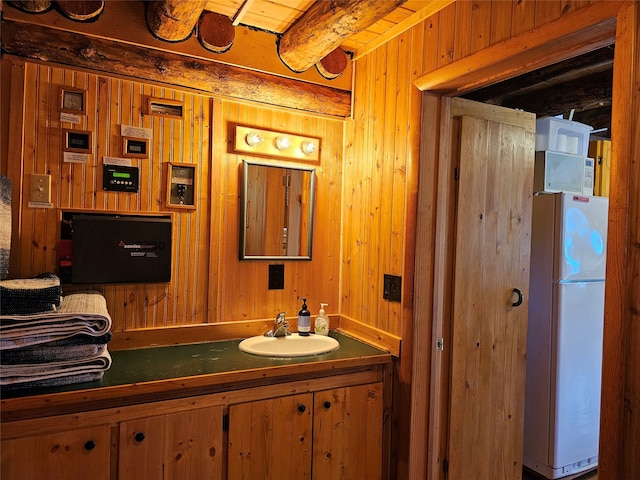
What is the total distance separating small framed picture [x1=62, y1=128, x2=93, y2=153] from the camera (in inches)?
76.8

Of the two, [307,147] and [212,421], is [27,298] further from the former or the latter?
[307,147]

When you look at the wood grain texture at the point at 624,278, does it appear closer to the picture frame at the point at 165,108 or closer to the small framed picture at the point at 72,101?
the picture frame at the point at 165,108

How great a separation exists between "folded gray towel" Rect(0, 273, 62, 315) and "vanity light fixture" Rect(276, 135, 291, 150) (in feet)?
4.10

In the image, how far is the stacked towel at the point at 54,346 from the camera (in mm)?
1490

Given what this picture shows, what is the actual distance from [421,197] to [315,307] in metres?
0.92

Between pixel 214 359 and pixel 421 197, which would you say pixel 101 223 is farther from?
pixel 421 197

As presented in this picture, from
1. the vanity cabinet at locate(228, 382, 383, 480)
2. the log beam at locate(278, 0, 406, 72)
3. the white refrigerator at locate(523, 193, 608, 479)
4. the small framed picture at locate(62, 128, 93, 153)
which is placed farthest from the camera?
the white refrigerator at locate(523, 193, 608, 479)

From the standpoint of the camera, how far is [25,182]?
6.18ft

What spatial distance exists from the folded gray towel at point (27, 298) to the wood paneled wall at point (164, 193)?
1.37ft

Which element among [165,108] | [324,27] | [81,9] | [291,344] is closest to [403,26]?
[324,27]

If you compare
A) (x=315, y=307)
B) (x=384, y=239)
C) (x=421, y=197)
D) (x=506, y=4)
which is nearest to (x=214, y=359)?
(x=315, y=307)

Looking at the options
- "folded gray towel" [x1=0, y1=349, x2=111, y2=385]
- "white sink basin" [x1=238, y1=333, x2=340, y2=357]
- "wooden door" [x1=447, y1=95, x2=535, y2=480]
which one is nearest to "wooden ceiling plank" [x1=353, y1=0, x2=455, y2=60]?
"wooden door" [x1=447, y1=95, x2=535, y2=480]

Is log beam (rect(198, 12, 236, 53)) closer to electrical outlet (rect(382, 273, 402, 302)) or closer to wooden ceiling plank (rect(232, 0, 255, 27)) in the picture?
Result: wooden ceiling plank (rect(232, 0, 255, 27))

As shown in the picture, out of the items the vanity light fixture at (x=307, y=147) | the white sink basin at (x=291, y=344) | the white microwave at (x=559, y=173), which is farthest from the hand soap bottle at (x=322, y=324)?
the white microwave at (x=559, y=173)
